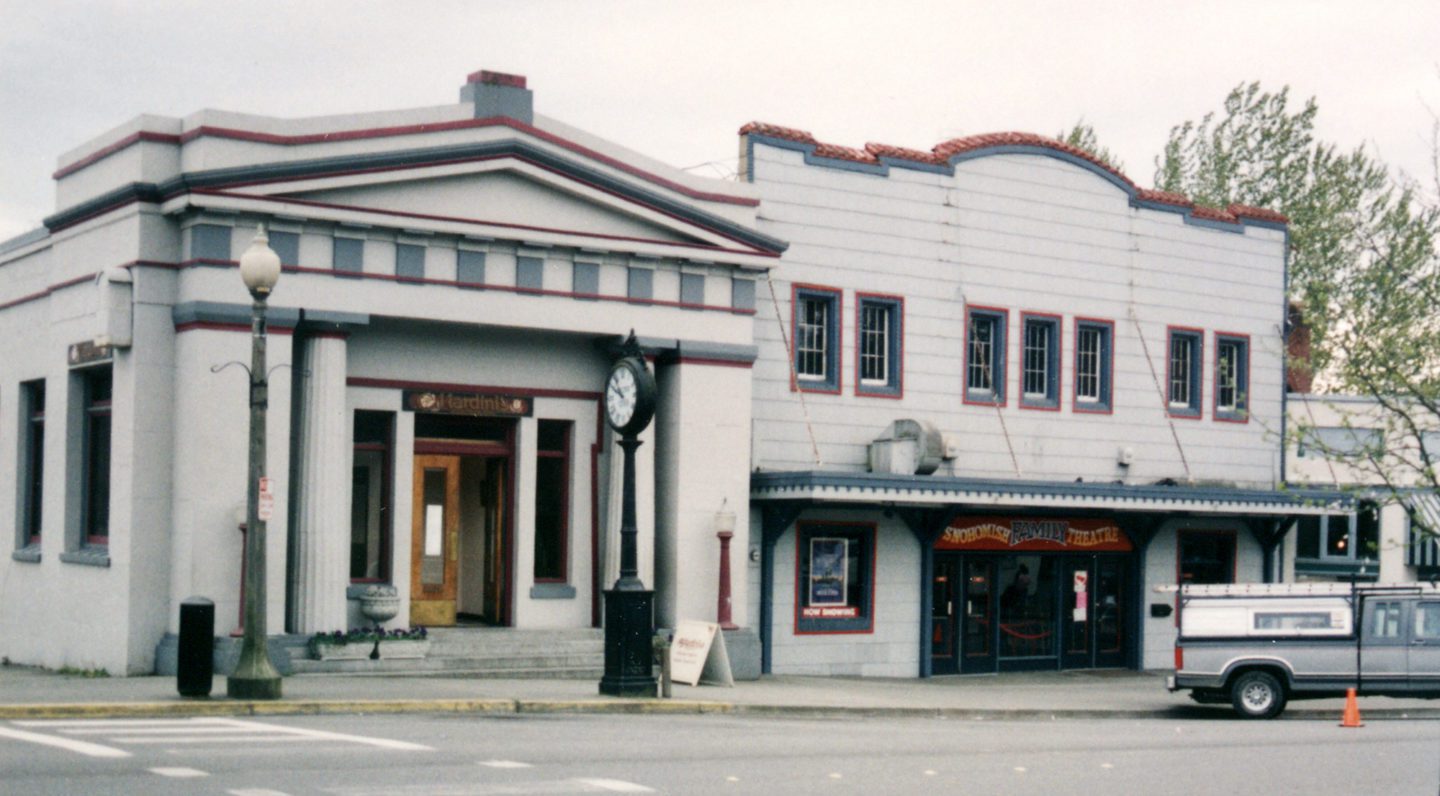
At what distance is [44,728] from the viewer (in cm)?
1567

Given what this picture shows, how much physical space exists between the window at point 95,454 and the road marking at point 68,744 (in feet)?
28.7

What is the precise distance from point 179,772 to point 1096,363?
2133cm

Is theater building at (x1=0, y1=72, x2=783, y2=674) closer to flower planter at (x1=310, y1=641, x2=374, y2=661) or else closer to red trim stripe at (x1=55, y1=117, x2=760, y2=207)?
red trim stripe at (x1=55, y1=117, x2=760, y2=207)

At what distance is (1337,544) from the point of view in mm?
43094

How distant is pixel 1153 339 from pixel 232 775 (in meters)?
22.2

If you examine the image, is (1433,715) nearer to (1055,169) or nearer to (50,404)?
(1055,169)

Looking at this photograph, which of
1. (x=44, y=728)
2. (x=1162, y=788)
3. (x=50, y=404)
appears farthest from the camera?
(x=50, y=404)

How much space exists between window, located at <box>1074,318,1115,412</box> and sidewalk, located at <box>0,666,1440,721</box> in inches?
186

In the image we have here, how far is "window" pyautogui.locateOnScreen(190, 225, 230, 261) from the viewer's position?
21.6 m

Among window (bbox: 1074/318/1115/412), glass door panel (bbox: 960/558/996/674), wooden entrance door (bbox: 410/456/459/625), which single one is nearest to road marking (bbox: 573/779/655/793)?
wooden entrance door (bbox: 410/456/459/625)

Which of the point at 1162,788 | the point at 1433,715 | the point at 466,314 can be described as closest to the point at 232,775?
the point at 1162,788

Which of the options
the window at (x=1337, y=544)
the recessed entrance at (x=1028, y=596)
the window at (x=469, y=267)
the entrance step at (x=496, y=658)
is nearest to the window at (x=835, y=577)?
the recessed entrance at (x=1028, y=596)

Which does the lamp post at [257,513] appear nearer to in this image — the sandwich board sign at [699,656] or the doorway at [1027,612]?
the sandwich board sign at [699,656]

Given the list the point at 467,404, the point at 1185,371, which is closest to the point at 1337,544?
the point at 1185,371
